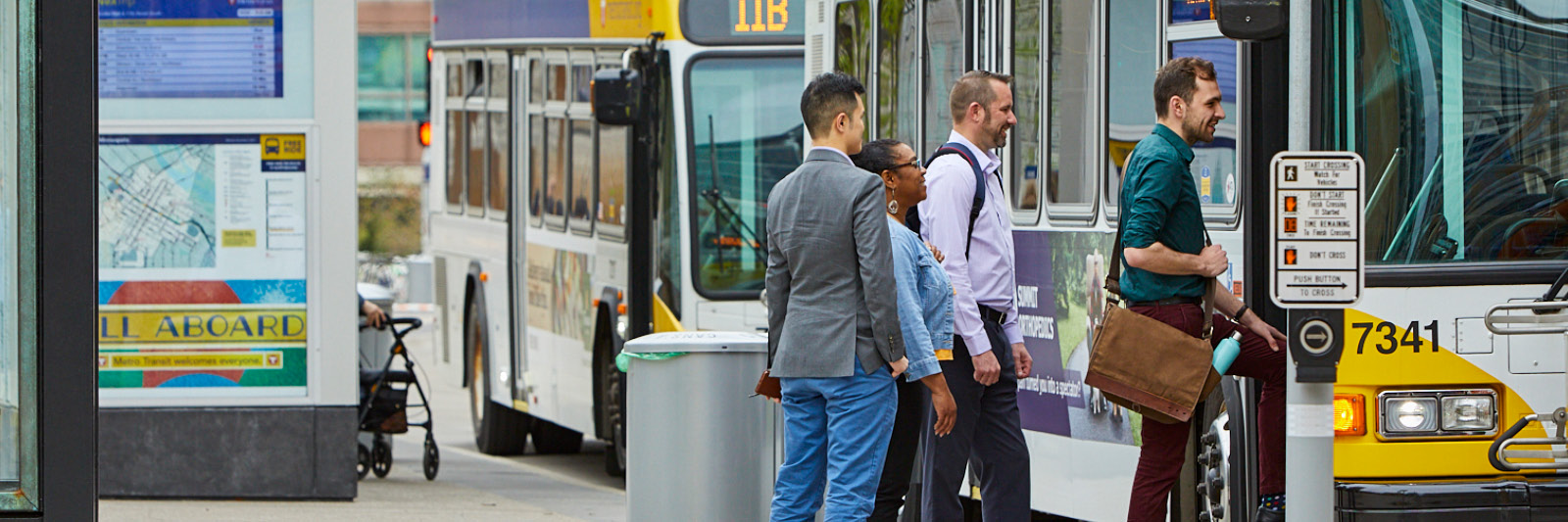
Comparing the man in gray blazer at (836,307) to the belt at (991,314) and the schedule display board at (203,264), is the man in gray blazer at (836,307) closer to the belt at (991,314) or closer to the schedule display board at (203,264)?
the belt at (991,314)

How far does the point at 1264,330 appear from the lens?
6938mm

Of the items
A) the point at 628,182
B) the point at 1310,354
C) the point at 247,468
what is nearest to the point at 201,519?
the point at 247,468

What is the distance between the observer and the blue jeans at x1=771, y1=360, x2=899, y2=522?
6.90 m

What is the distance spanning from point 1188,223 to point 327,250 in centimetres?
537

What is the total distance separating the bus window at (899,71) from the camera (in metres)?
9.47

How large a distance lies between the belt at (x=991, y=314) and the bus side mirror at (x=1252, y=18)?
162cm

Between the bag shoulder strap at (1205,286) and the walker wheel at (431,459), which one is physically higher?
the bag shoulder strap at (1205,286)

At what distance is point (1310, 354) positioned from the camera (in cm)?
603

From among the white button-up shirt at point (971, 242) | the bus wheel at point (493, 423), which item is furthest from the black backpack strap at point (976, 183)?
the bus wheel at point (493, 423)

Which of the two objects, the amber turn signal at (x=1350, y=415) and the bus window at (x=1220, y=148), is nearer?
the amber turn signal at (x=1350, y=415)

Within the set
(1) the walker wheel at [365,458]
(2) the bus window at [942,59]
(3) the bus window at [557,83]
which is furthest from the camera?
(3) the bus window at [557,83]

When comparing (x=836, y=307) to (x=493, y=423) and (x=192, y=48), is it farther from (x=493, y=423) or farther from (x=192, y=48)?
(x=493, y=423)

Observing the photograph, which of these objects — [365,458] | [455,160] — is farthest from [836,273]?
[455,160]

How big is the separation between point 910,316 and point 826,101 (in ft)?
2.24
